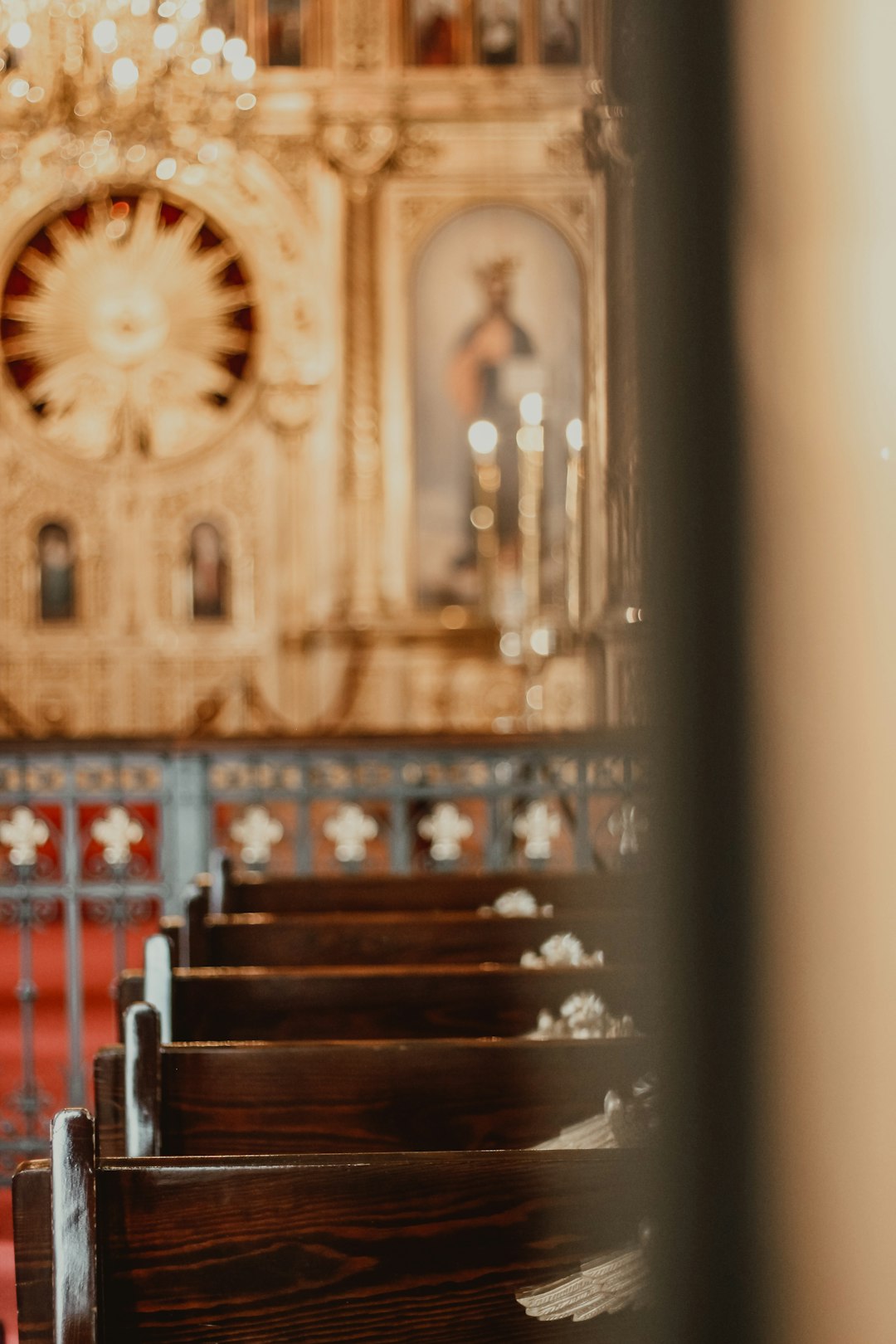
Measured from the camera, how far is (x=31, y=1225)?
4.30 ft

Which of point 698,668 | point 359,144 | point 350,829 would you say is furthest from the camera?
point 359,144

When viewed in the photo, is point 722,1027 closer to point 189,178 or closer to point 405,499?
point 405,499

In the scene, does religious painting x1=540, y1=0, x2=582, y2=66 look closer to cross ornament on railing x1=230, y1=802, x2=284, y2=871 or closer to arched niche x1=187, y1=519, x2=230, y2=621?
arched niche x1=187, y1=519, x2=230, y2=621

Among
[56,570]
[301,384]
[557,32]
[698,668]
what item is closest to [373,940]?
[698,668]

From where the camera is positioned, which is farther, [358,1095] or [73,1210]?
[358,1095]

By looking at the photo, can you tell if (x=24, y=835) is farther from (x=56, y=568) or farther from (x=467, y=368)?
(x=467, y=368)

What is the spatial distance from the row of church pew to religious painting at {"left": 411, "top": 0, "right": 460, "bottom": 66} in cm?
730

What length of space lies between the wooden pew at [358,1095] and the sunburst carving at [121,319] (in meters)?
7.48

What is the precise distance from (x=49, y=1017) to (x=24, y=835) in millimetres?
1102

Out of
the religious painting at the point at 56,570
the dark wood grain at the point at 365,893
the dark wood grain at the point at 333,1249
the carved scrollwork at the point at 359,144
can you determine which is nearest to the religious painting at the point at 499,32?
the carved scrollwork at the point at 359,144

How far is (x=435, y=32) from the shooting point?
8.98 metres

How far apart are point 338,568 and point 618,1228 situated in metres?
8.49

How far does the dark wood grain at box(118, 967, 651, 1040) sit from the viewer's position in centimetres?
238

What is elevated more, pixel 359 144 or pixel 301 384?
pixel 359 144
